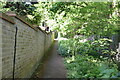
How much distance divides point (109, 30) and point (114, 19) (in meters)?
0.46

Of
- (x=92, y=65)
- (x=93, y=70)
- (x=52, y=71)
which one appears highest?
(x=93, y=70)

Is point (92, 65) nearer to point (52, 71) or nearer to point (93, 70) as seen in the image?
point (93, 70)

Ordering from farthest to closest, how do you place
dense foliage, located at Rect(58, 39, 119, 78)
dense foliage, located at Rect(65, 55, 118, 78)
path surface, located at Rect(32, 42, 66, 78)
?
path surface, located at Rect(32, 42, 66, 78)
dense foliage, located at Rect(58, 39, 119, 78)
dense foliage, located at Rect(65, 55, 118, 78)

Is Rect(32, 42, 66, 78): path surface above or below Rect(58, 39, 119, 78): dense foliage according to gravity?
below

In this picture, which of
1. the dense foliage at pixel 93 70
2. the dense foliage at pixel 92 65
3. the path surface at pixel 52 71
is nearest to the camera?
the dense foliage at pixel 93 70

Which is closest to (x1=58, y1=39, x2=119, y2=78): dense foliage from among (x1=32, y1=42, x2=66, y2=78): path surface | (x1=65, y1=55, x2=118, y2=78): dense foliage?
(x1=65, y1=55, x2=118, y2=78): dense foliage

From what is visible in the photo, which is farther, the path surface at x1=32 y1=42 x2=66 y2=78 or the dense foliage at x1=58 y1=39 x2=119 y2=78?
the path surface at x1=32 y1=42 x2=66 y2=78

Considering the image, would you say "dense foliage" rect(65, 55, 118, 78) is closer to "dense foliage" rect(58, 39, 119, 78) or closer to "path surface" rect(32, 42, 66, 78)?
"dense foliage" rect(58, 39, 119, 78)

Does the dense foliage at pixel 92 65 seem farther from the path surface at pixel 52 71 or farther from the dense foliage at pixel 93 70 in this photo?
the path surface at pixel 52 71

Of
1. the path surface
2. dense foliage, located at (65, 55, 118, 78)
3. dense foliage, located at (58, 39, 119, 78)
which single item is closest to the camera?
dense foliage, located at (65, 55, 118, 78)

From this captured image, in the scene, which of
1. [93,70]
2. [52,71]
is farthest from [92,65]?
[52,71]

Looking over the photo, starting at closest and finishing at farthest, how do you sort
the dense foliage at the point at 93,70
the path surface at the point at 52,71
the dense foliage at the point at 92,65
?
the dense foliage at the point at 93,70 → the dense foliage at the point at 92,65 → the path surface at the point at 52,71

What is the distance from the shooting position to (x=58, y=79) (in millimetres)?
4961

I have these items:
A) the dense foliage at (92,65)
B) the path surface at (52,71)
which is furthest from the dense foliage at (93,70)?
the path surface at (52,71)
